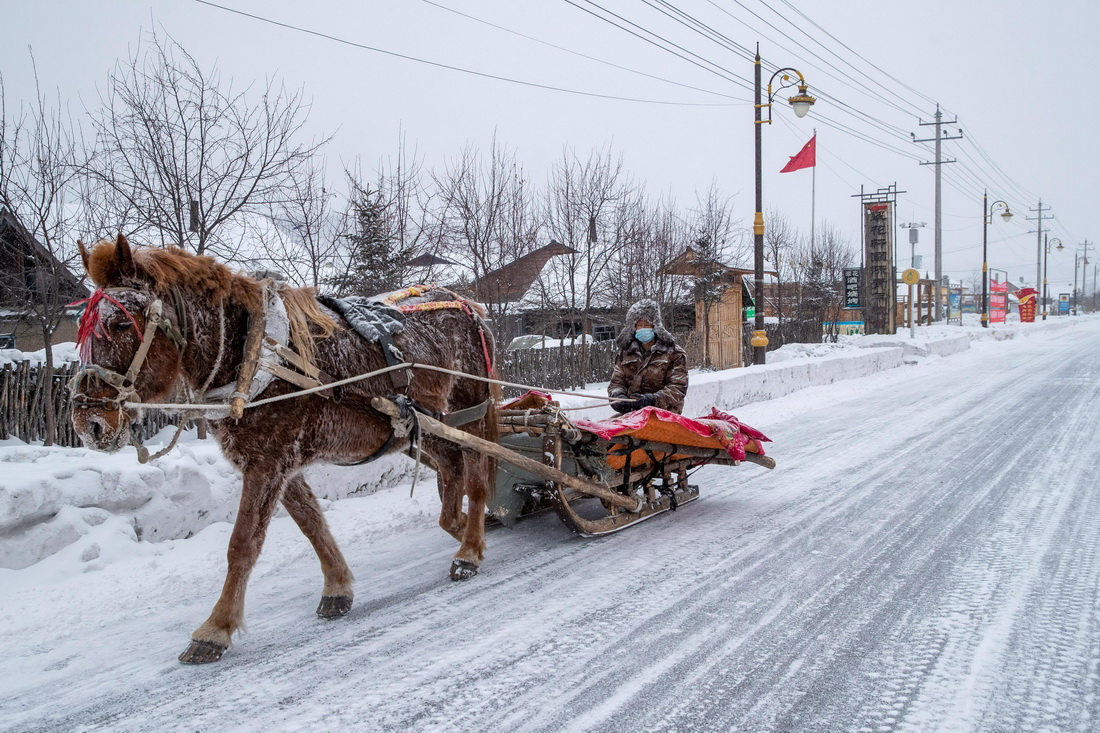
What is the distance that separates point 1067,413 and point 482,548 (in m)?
10.0

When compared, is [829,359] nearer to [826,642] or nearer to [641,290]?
[641,290]

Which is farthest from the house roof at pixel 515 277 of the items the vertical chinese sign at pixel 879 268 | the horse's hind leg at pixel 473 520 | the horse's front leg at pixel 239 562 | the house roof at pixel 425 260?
the vertical chinese sign at pixel 879 268

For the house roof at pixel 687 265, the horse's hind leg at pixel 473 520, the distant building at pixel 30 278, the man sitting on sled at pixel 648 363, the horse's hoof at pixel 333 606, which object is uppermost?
the house roof at pixel 687 265

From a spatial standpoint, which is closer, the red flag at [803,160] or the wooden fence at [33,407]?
the wooden fence at [33,407]

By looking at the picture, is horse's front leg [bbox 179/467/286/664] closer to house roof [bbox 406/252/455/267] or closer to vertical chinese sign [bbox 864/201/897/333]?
house roof [bbox 406/252/455/267]

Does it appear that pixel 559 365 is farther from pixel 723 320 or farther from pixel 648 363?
pixel 648 363

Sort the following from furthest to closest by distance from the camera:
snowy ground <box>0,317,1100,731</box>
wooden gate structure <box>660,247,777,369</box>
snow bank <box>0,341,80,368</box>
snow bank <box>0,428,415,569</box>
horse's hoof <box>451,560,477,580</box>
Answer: wooden gate structure <box>660,247,777,369</box>, snow bank <box>0,341,80,368</box>, horse's hoof <box>451,560,477,580</box>, snow bank <box>0,428,415,569</box>, snowy ground <box>0,317,1100,731</box>

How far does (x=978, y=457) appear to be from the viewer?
7.95 m

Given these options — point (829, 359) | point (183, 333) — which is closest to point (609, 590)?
point (183, 333)

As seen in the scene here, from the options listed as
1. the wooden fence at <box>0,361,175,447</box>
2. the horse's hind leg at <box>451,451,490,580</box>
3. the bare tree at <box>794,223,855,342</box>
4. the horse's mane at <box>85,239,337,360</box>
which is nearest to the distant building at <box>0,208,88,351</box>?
the wooden fence at <box>0,361,175,447</box>

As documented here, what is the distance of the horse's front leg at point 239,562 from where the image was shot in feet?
11.4

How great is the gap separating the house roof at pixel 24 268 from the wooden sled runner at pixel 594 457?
5053 millimetres

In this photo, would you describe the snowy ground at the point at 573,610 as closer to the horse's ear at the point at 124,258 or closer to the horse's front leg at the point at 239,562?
the horse's front leg at the point at 239,562

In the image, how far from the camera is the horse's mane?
334 cm
